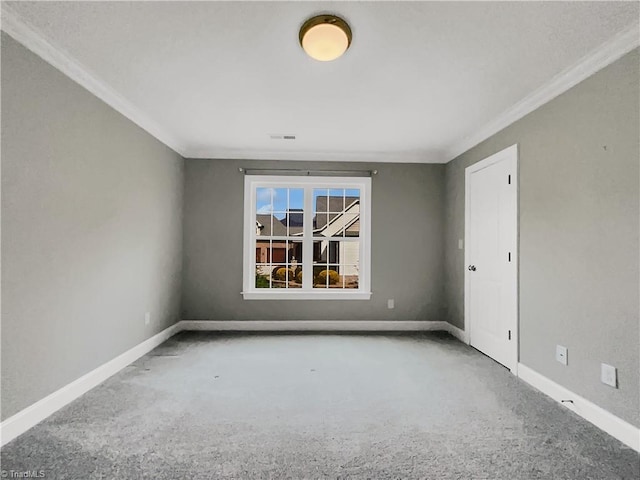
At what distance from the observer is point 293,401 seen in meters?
2.52

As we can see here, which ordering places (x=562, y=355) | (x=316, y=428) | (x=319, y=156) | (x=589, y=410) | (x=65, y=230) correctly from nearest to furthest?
(x=316, y=428) < (x=589, y=410) < (x=65, y=230) < (x=562, y=355) < (x=319, y=156)

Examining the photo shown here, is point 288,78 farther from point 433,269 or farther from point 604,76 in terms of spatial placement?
point 433,269

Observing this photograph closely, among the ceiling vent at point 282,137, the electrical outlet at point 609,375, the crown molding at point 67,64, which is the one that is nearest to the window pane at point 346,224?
the ceiling vent at point 282,137

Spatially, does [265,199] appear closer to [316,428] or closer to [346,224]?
[346,224]

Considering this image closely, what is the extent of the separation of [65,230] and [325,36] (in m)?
2.10

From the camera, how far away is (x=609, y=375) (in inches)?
84.6

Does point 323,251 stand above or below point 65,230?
below

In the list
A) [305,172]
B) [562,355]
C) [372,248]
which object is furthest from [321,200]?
[562,355]

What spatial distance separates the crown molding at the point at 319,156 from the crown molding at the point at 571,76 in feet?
3.36

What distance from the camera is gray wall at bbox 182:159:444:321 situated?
460 centimetres

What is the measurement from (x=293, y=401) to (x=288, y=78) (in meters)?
2.33

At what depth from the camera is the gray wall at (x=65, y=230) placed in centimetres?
198

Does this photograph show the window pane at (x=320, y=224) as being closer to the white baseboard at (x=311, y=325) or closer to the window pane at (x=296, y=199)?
the window pane at (x=296, y=199)

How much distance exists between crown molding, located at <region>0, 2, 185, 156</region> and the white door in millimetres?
3419
